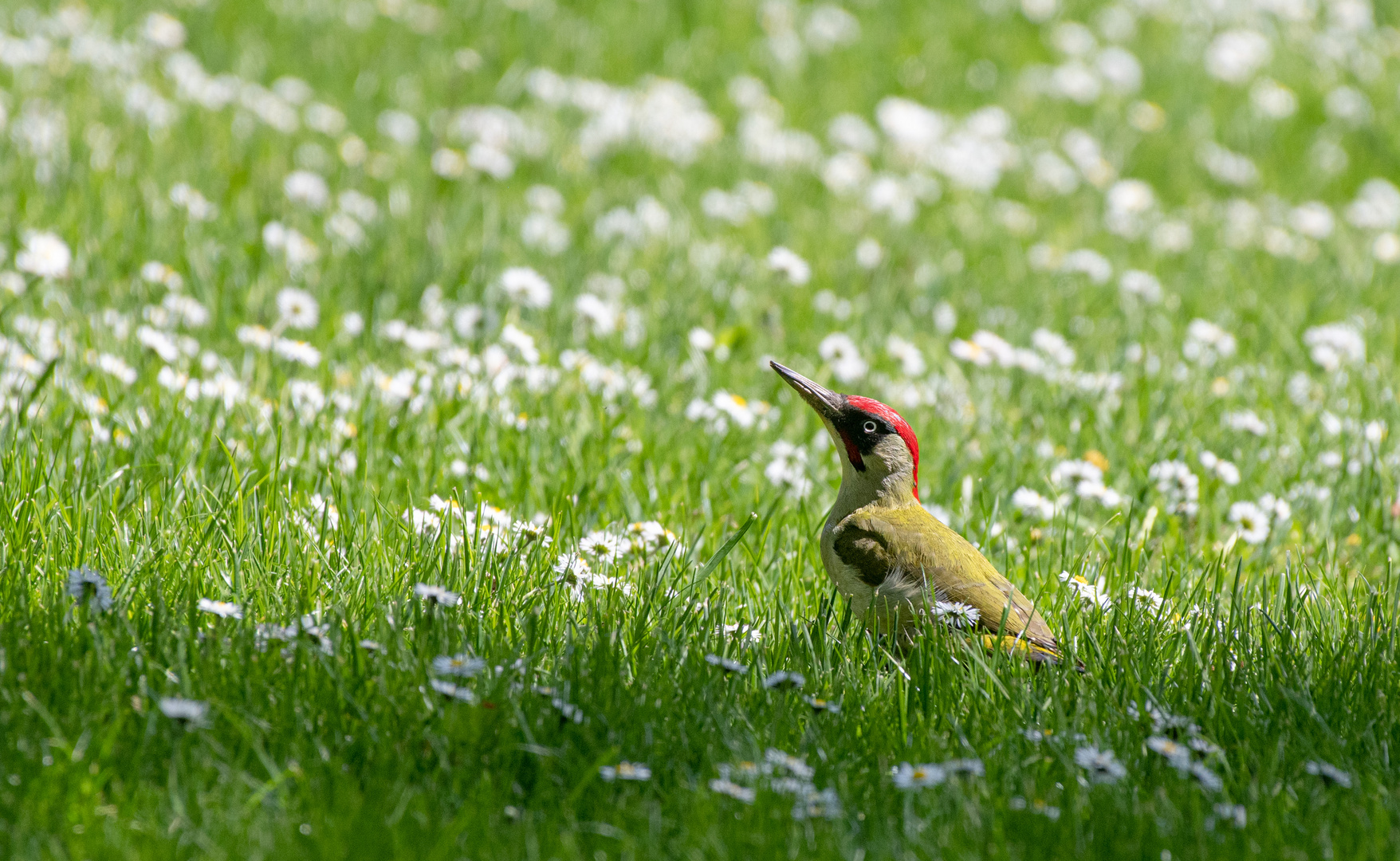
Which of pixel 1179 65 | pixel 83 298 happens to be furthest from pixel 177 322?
pixel 1179 65

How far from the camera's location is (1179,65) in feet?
38.2

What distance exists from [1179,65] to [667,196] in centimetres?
556

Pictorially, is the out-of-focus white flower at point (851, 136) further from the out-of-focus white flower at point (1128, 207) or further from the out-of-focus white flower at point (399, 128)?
the out-of-focus white flower at point (399, 128)

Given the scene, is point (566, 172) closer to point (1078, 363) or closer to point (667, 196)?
point (667, 196)

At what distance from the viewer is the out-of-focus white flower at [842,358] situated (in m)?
5.66

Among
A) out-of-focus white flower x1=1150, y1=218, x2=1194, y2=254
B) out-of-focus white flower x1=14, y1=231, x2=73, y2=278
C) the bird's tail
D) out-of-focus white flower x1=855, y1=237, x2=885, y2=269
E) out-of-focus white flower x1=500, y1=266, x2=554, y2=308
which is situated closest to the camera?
the bird's tail

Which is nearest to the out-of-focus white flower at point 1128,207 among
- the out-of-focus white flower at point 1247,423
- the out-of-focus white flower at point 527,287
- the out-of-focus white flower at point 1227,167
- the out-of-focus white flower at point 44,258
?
the out-of-focus white flower at point 1227,167

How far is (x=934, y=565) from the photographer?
3764 millimetres

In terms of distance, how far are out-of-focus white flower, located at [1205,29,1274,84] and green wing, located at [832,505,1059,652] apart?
9.13 meters

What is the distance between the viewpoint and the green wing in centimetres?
365

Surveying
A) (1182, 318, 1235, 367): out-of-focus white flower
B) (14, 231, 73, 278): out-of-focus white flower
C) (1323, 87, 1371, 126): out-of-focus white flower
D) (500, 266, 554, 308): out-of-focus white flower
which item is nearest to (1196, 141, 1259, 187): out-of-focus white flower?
(1323, 87, 1371, 126): out-of-focus white flower

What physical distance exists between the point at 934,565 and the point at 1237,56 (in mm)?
9538

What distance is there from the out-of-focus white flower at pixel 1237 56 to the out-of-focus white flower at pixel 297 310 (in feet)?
28.2

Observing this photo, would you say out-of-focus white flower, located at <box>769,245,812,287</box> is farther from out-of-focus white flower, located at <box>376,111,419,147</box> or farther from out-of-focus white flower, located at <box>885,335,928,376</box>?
out-of-focus white flower, located at <box>376,111,419,147</box>
